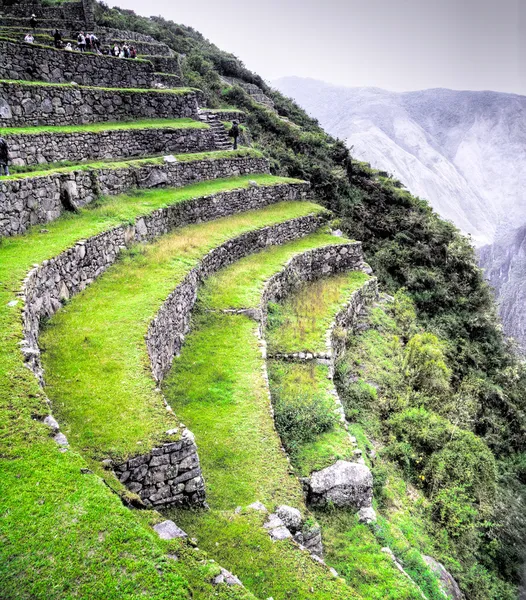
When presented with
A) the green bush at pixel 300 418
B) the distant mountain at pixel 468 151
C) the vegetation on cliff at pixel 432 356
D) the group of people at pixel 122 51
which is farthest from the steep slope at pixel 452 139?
the green bush at pixel 300 418

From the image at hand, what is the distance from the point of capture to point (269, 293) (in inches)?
653

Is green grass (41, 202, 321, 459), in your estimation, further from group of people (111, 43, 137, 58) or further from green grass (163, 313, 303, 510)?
group of people (111, 43, 137, 58)

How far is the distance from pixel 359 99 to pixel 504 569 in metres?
85.3

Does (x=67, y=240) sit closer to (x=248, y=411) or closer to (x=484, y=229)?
(x=248, y=411)

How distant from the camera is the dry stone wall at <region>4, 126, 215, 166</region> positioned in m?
15.6

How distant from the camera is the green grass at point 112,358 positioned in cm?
700

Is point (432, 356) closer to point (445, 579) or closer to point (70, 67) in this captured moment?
point (445, 579)

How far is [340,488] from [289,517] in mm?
2004

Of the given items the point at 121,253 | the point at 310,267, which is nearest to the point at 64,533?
the point at 121,253

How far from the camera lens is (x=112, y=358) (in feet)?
29.1

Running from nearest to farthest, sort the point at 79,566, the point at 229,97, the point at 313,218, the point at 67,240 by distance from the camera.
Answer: the point at 79,566 → the point at 67,240 → the point at 313,218 → the point at 229,97

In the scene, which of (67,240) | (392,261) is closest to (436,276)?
(392,261)

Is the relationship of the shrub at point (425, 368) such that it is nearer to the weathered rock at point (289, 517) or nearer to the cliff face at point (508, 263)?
the weathered rock at point (289, 517)

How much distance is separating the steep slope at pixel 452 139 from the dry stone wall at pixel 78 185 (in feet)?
144
